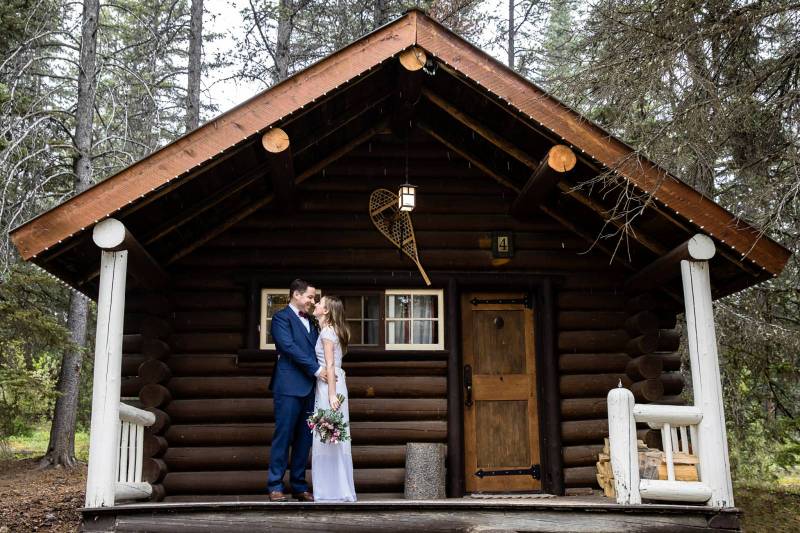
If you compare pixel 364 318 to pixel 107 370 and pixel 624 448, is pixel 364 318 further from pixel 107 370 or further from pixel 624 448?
pixel 624 448

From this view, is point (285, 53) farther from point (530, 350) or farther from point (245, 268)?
point (530, 350)

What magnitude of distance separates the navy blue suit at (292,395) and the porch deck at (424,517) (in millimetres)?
650

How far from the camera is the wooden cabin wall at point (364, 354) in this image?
766 cm

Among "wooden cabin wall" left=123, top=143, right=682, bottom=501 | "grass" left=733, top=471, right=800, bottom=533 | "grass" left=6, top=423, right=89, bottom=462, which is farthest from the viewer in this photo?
"grass" left=6, top=423, right=89, bottom=462

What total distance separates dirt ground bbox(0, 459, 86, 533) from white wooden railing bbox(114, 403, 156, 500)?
785mm

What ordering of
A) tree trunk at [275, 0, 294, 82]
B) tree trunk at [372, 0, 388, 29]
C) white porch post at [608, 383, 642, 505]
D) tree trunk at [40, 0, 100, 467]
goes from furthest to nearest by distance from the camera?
tree trunk at [372, 0, 388, 29], tree trunk at [275, 0, 294, 82], tree trunk at [40, 0, 100, 467], white porch post at [608, 383, 642, 505]

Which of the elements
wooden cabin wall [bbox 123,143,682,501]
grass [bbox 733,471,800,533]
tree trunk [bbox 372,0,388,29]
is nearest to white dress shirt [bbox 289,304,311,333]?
wooden cabin wall [bbox 123,143,682,501]

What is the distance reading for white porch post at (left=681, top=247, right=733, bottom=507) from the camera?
20.0 feet

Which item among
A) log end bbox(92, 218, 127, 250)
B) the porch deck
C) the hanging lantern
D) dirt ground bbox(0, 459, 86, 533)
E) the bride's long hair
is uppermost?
the hanging lantern

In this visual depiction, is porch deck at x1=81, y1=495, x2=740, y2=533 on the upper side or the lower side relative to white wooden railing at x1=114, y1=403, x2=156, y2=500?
lower

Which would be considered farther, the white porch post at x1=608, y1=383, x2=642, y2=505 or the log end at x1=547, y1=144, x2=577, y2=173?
the log end at x1=547, y1=144, x2=577, y2=173

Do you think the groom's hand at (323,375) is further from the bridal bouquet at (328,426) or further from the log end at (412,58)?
the log end at (412,58)

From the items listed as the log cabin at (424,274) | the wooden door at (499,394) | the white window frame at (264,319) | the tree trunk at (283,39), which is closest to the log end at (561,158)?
the log cabin at (424,274)

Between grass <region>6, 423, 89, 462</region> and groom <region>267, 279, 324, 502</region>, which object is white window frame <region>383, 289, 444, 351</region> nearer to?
groom <region>267, 279, 324, 502</region>
